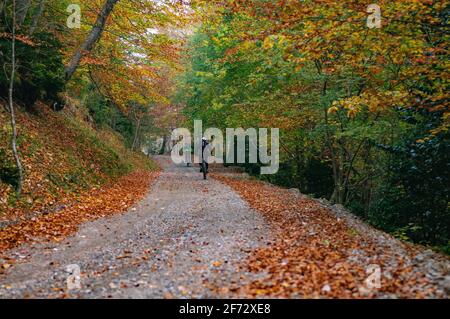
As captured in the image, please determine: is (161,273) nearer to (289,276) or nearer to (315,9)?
(289,276)

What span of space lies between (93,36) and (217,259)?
11.8 meters

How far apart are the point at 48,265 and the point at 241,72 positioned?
16917mm

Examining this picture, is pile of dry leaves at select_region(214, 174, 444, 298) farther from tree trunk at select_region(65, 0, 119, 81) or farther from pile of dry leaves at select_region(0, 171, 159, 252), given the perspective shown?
tree trunk at select_region(65, 0, 119, 81)

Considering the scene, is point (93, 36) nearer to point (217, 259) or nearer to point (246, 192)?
point (246, 192)

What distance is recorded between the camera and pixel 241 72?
21.4 m

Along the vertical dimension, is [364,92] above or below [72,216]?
above

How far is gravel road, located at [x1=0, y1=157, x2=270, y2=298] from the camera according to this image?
5109 mm

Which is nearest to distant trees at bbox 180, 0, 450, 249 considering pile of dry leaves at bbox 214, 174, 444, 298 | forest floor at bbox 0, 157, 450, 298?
forest floor at bbox 0, 157, 450, 298

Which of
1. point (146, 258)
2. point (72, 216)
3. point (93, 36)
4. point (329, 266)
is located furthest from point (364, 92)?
point (93, 36)

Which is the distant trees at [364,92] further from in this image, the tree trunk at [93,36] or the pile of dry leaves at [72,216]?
the pile of dry leaves at [72,216]

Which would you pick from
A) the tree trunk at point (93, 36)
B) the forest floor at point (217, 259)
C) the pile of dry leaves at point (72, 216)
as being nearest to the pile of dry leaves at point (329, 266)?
the forest floor at point (217, 259)

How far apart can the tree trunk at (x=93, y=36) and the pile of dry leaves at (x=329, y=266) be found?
10.3 meters

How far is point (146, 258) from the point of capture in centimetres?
666
